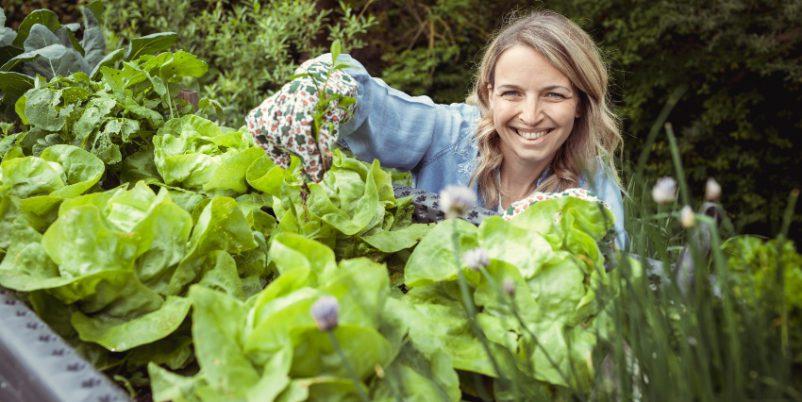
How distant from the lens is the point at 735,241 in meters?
0.81

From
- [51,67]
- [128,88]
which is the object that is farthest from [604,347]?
[51,67]

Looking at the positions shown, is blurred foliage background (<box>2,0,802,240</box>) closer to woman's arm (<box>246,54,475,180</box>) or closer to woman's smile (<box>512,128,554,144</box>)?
woman's arm (<box>246,54,475,180</box>)

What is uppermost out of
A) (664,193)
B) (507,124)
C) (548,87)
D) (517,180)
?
(664,193)

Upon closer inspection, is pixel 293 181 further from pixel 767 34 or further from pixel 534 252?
pixel 767 34

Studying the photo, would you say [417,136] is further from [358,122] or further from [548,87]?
[548,87]

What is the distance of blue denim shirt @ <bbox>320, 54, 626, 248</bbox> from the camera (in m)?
1.71

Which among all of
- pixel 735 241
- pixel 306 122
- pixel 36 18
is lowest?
pixel 36 18

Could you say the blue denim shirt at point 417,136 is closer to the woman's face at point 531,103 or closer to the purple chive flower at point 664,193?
the woman's face at point 531,103

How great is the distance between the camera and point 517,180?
1874 mm

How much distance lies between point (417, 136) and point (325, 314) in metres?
1.29

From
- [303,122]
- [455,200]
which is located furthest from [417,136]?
[455,200]

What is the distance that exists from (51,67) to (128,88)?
0.29 metres

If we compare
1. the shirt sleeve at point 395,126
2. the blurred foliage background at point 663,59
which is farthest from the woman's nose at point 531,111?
the blurred foliage background at point 663,59

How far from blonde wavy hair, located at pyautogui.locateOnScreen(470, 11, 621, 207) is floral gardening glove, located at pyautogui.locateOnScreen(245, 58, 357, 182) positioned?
54cm
